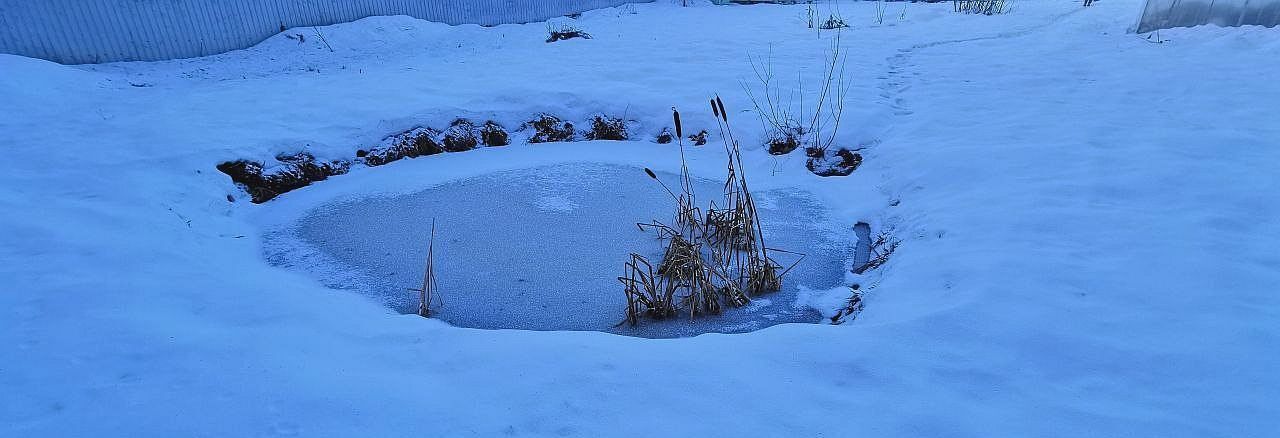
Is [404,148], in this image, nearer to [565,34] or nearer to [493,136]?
[493,136]

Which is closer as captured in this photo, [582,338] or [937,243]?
[582,338]

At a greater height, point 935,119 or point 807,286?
point 935,119

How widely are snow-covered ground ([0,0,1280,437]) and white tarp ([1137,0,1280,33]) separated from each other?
30cm

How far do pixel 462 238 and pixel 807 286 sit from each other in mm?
1391

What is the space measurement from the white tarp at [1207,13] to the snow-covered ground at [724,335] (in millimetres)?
298

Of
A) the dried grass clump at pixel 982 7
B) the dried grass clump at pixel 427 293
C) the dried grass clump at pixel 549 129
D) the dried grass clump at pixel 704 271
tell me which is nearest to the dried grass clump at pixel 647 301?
the dried grass clump at pixel 704 271

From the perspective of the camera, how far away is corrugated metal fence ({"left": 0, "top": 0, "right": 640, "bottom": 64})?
4.57m

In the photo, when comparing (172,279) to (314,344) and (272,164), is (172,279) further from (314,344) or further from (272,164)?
(272,164)

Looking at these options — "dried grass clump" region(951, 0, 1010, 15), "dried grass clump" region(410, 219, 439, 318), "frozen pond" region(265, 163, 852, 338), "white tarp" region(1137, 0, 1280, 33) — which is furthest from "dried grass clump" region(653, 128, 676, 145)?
"dried grass clump" region(951, 0, 1010, 15)

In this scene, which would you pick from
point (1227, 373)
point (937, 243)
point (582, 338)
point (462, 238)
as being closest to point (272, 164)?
point (462, 238)

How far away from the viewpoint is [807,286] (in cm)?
236

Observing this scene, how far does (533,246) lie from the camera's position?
2.65 metres

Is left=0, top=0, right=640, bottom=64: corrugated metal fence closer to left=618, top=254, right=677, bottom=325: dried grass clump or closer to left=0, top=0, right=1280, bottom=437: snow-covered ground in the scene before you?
left=0, top=0, right=1280, bottom=437: snow-covered ground

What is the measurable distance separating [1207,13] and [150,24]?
8005 millimetres
